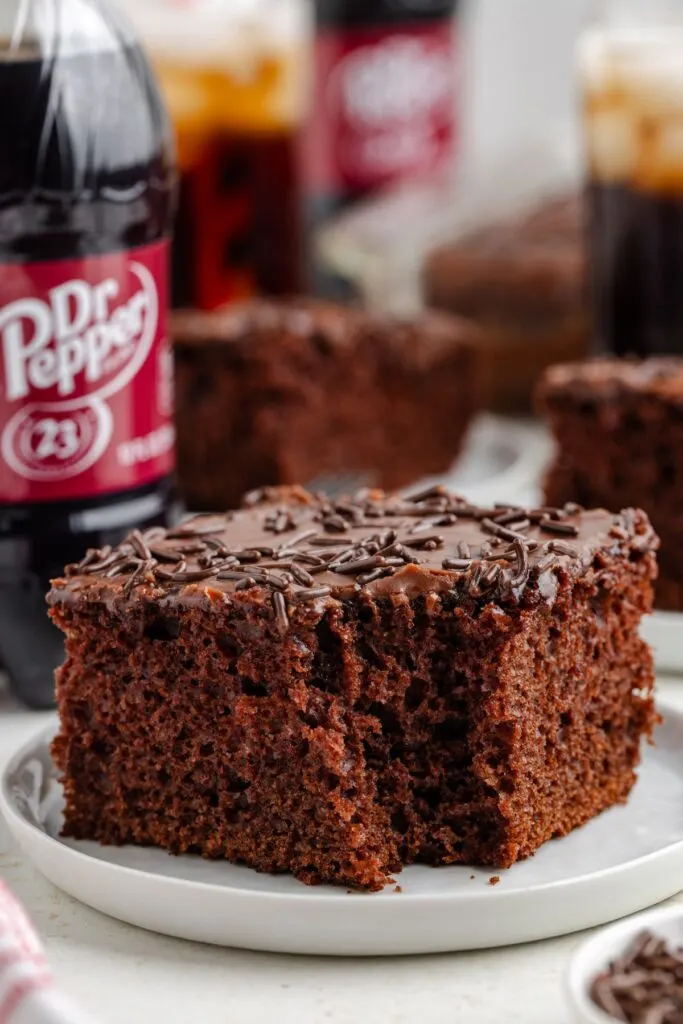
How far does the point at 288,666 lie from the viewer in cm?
Result: 154

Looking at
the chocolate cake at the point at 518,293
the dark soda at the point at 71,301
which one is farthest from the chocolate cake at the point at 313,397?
the dark soda at the point at 71,301

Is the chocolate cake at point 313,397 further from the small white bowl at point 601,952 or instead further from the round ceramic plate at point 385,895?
the small white bowl at point 601,952

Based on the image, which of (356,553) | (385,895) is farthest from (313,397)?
(385,895)

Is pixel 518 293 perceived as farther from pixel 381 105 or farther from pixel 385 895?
pixel 385 895

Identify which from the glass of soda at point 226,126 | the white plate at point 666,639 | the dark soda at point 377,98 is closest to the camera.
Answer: the white plate at point 666,639

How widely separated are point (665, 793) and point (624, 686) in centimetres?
12

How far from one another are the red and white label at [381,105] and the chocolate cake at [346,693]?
7.06 feet

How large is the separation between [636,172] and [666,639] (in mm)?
1026

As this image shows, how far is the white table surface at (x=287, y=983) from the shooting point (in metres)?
1.39

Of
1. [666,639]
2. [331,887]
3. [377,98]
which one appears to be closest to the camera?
[331,887]

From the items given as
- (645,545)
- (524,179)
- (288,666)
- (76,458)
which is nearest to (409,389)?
(524,179)

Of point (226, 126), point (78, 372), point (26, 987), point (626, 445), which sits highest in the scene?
point (226, 126)

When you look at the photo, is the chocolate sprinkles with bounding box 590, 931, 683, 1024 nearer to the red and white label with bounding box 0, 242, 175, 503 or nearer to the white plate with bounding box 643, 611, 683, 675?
the white plate with bounding box 643, 611, 683, 675

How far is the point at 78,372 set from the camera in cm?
203
